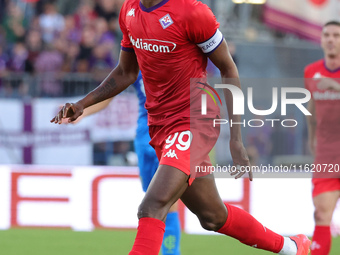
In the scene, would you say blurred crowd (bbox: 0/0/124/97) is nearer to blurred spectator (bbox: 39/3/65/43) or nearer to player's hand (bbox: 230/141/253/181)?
blurred spectator (bbox: 39/3/65/43)

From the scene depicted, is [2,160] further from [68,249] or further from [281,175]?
[281,175]

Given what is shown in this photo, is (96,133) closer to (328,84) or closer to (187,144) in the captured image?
(328,84)

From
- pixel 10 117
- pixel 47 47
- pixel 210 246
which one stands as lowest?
pixel 210 246

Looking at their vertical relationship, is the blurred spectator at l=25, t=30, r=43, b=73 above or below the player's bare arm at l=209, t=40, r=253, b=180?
above

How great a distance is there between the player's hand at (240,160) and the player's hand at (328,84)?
1.78 metres

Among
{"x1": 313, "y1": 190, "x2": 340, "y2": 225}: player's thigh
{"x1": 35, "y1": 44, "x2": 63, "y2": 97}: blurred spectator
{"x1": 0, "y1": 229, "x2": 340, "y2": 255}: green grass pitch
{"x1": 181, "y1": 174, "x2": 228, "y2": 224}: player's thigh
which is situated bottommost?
{"x1": 0, "y1": 229, "x2": 340, "y2": 255}: green grass pitch

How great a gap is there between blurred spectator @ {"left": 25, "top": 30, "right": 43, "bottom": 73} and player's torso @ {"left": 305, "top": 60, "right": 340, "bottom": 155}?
6.59 meters

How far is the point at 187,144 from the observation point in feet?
14.0

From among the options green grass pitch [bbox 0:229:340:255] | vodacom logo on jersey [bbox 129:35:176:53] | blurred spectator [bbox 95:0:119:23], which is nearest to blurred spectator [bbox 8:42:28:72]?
blurred spectator [bbox 95:0:119:23]

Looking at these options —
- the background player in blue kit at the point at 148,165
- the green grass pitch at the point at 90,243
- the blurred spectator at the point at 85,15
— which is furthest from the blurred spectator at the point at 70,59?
the background player in blue kit at the point at 148,165

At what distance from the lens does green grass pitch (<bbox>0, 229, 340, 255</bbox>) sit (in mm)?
6867

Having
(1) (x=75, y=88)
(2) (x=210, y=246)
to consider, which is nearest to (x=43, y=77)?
(1) (x=75, y=88)

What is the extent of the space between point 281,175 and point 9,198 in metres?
3.33

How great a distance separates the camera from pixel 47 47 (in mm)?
11711
